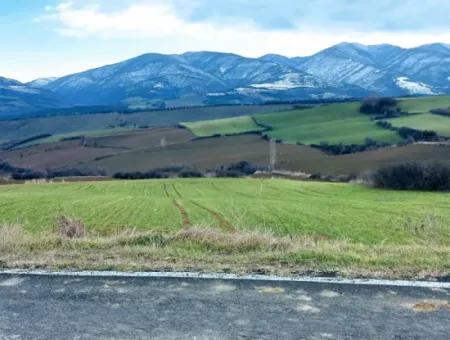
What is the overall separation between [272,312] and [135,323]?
1.72 m

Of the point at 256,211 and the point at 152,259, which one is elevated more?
the point at 152,259

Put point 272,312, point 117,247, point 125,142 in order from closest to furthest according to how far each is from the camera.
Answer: point 272,312 → point 117,247 → point 125,142

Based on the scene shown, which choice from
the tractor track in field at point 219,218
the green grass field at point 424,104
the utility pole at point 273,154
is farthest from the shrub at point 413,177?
the green grass field at point 424,104

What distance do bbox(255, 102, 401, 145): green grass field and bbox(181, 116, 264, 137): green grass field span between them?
12.1 feet

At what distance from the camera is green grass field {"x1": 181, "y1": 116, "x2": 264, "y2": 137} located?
433 ft

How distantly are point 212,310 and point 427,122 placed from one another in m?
109

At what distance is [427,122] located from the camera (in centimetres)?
10688

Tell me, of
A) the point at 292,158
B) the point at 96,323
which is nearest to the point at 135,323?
the point at 96,323

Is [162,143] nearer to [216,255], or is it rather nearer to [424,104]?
[424,104]

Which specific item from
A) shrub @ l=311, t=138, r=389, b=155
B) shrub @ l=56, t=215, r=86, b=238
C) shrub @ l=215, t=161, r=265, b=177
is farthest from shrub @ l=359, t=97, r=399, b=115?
shrub @ l=56, t=215, r=86, b=238

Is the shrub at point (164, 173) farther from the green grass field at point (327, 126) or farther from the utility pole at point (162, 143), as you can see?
the green grass field at point (327, 126)

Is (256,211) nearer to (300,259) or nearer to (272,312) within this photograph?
(300,259)

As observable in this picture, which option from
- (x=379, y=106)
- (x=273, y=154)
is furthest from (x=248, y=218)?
(x=379, y=106)

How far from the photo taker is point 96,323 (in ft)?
21.1
